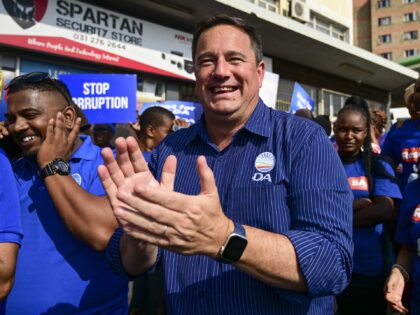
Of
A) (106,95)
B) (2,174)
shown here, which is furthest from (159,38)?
(2,174)

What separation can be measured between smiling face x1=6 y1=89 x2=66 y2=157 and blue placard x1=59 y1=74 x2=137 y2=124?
237 cm

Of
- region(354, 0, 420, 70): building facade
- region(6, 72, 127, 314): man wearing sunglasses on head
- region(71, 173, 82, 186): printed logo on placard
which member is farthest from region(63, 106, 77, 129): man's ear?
region(354, 0, 420, 70): building facade

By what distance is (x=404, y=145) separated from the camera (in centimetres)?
389

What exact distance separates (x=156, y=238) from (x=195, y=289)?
0.54 metres

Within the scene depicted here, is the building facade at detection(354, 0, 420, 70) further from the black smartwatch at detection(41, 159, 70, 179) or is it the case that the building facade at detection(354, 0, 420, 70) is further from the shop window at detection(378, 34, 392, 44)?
the black smartwatch at detection(41, 159, 70, 179)

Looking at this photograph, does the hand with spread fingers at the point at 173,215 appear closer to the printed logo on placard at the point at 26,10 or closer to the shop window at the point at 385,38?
the printed logo on placard at the point at 26,10

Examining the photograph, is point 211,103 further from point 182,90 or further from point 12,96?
point 182,90

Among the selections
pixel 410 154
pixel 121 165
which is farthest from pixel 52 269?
pixel 410 154

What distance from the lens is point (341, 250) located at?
1.30 metres

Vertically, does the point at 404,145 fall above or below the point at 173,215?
above

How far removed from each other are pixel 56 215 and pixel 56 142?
0.31 meters

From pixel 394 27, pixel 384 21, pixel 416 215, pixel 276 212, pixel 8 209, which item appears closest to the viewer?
pixel 276 212

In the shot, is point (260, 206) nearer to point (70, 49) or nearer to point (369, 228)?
point (369, 228)

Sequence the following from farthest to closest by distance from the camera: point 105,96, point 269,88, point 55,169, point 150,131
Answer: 1. point 269,88
2. point 105,96
3. point 150,131
4. point 55,169
